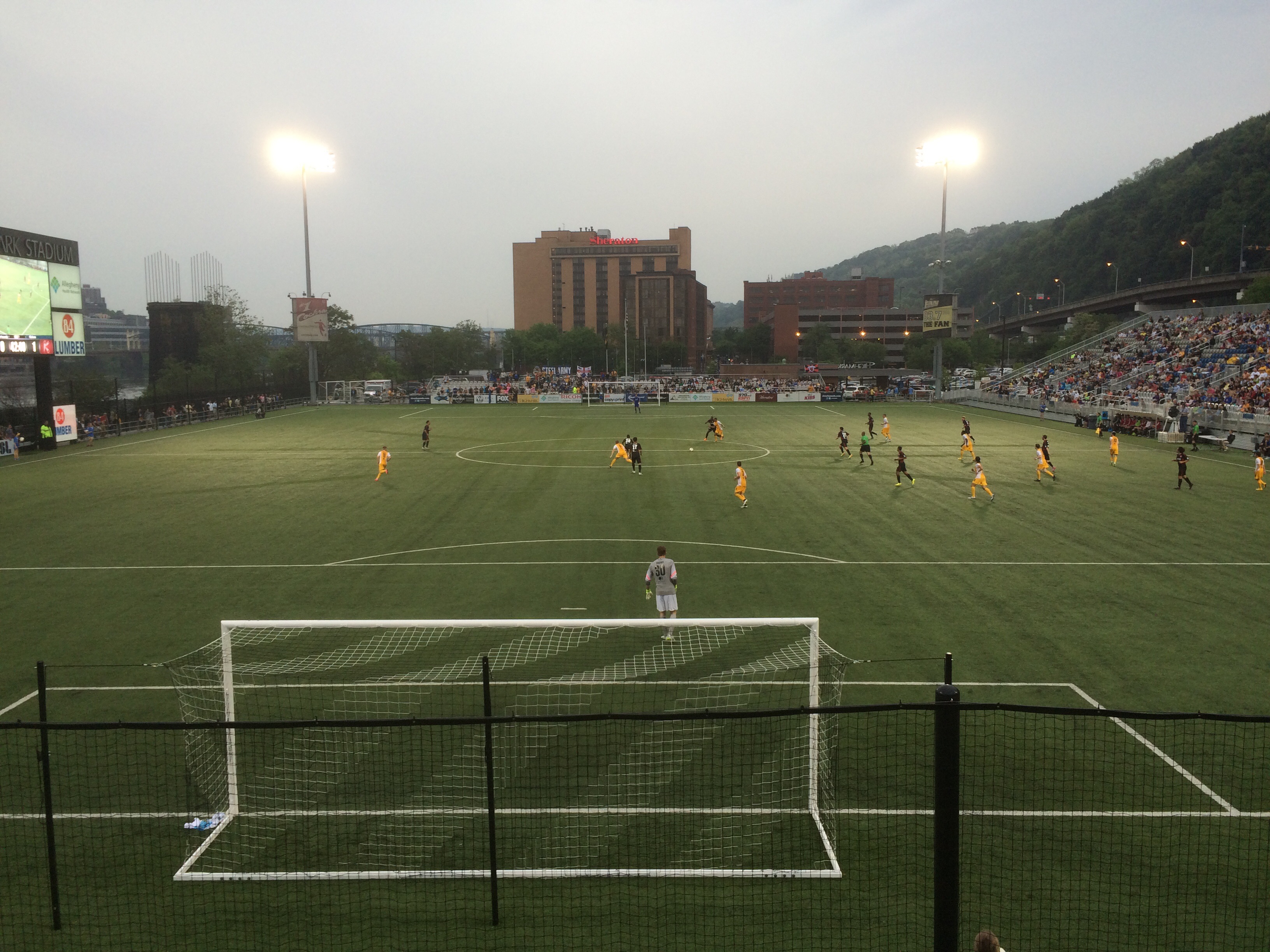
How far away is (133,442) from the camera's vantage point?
162 ft

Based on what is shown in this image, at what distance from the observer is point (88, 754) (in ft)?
34.9

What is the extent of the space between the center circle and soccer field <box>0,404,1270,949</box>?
2.37 metres

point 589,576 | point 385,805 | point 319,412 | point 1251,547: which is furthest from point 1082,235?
point 385,805

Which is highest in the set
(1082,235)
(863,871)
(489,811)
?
(1082,235)

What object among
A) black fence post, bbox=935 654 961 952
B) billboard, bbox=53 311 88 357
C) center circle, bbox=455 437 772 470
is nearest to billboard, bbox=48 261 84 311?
billboard, bbox=53 311 88 357

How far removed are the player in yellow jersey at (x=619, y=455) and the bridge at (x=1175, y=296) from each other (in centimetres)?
6782

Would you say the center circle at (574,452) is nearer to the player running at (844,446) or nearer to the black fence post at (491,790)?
the player running at (844,446)

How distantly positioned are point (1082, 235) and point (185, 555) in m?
156

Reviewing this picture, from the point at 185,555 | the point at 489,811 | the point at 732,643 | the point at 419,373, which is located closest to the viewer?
the point at 489,811

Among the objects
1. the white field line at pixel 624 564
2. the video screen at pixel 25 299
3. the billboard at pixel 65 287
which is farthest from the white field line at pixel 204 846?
the billboard at pixel 65 287

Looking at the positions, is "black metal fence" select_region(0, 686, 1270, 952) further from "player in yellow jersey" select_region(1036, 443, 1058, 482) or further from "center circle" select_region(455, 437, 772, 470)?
"center circle" select_region(455, 437, 772, 470)

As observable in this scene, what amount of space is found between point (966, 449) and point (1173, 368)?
30095 millimetres

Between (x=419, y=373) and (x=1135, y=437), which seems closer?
(x=1135, y=437)

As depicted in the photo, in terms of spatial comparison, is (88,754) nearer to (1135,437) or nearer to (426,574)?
(426,574)
